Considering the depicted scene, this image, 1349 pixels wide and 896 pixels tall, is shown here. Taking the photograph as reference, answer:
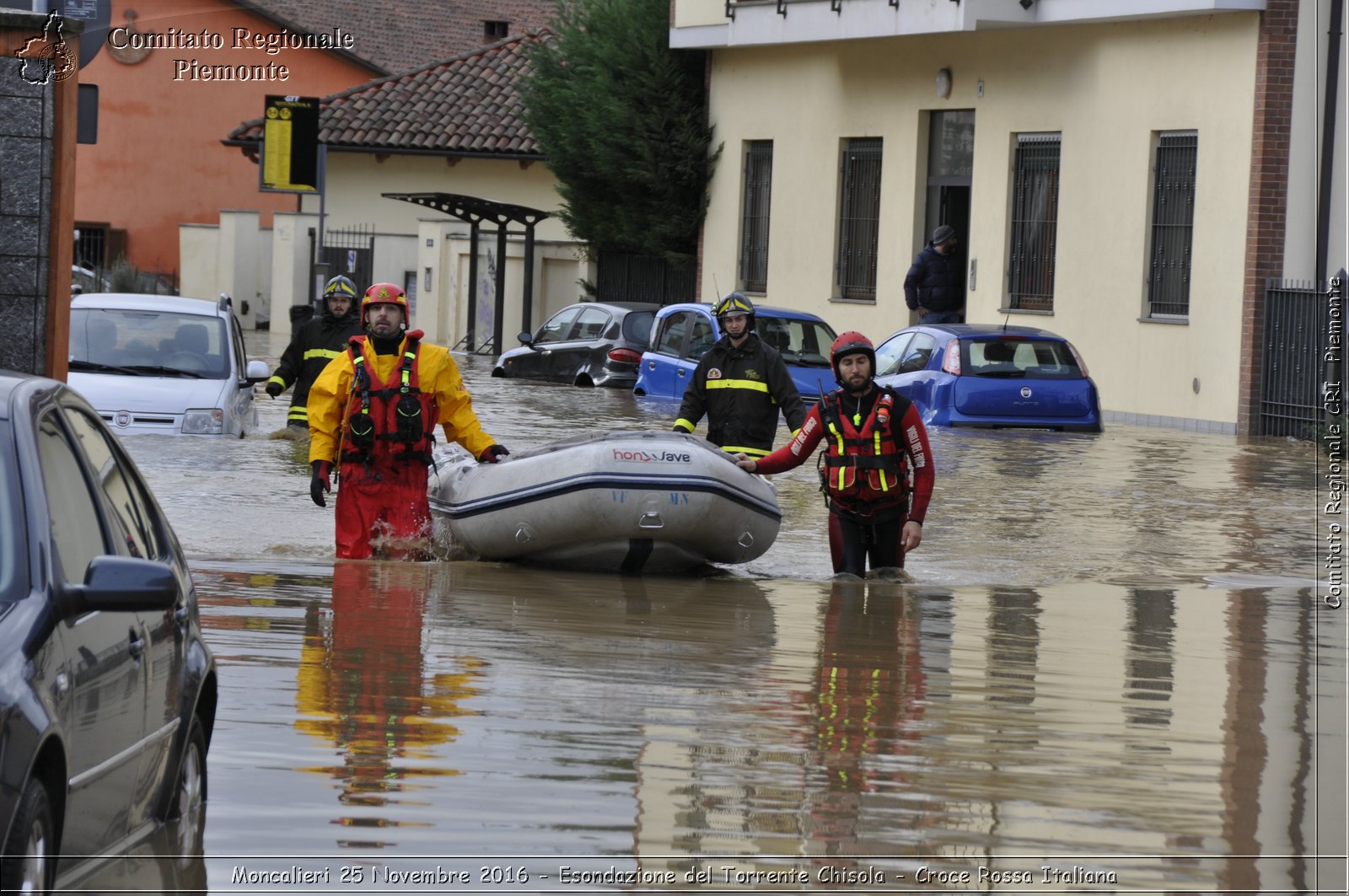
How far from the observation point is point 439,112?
159 feet

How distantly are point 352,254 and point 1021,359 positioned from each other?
25883mm

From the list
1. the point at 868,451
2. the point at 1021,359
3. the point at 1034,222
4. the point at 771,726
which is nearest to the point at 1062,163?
the point at 1034,222

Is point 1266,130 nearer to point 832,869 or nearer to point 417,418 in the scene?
point 417,418

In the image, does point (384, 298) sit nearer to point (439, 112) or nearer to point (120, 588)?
point (120, 588)

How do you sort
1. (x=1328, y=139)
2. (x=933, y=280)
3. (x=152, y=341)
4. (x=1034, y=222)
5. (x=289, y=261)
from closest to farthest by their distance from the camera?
(x=152, y=341) < (x=1328, y=139) < (x=933, y=280) < (x=1034, y=222) < (x=289, y=261)

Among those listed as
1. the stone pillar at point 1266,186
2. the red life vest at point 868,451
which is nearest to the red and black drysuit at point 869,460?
the red life vest at point 868,451

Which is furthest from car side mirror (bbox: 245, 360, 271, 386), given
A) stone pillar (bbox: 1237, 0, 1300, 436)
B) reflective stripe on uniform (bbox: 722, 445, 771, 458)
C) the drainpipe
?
the drainpipe

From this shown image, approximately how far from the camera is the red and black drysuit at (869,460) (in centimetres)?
1153

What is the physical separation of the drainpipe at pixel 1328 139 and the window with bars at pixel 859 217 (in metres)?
8.34

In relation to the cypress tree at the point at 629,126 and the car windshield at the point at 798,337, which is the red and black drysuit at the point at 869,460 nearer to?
the car windshield at the point at 798,337

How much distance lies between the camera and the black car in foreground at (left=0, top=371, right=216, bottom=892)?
4.43 meters

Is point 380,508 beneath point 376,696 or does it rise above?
above

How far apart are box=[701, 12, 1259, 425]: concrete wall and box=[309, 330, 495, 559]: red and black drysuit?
14.9 m

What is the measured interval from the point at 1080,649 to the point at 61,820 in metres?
5.89
